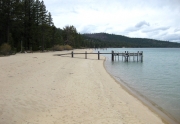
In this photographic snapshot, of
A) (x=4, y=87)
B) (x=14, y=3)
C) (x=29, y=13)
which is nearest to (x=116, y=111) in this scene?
(x=4, y=87)

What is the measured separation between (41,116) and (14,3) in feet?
122

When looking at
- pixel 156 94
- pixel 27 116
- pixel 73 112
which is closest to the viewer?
pixel 27 116

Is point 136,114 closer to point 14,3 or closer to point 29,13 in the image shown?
point 14,3

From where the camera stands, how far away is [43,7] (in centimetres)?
5522

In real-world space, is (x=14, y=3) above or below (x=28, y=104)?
above

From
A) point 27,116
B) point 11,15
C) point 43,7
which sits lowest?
point 27,116

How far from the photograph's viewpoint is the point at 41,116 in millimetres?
6086

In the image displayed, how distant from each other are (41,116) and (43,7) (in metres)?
53.2

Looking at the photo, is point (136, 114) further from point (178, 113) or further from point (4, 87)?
point (4, 87)

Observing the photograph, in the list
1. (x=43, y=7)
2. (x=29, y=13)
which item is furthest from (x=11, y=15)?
(x=43, y=7)

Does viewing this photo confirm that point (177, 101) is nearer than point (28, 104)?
No

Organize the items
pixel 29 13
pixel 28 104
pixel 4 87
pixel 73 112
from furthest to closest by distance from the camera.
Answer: pixel 29 13, pixel 4 87, pixel 28 104, pixel 73 112

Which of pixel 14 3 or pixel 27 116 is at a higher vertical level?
pixel 14 3

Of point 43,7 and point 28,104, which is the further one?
point 43,7
